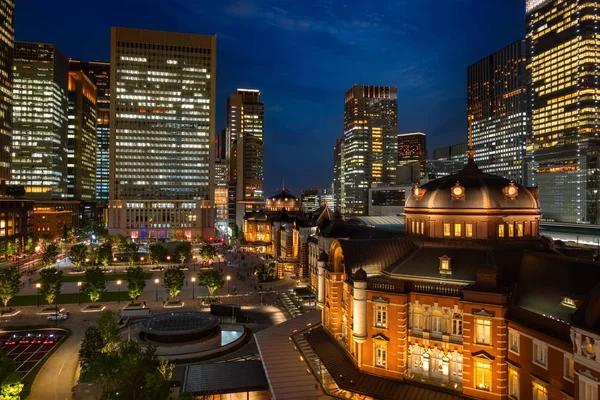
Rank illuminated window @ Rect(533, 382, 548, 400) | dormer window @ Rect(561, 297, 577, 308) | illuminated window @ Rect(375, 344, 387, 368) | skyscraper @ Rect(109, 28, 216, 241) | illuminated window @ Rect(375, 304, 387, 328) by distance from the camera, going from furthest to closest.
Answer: skyscraper @ Rect(109, 28, 216, 241), illuminated window @ Rect(375, 304, 387, 328), illuminated window @ Rect(375, 344, 387, 368), dormer window @ Rect(561, 297, 577, 308), illuminated window @ Rect(533, 382, 548, 400)

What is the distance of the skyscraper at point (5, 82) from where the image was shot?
136m

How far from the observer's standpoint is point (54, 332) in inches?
2368

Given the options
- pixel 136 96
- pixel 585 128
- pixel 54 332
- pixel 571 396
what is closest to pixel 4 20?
pixel 136 96

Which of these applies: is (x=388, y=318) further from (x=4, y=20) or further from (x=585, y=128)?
(x=585, y=128)

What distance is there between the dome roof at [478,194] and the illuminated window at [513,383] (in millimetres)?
15089

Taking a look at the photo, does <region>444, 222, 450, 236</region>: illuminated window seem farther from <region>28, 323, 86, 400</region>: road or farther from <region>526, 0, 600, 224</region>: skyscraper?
<region>526, 0, 600, 224</region>: skyscraper

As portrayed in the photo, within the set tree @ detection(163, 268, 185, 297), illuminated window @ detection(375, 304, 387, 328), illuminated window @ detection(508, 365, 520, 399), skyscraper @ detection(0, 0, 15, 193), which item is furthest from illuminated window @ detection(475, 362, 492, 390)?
skyscraper @ detection(0, 0, 15, 193)

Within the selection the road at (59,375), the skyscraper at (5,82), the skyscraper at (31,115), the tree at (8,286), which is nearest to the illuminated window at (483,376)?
the road at (59,375)

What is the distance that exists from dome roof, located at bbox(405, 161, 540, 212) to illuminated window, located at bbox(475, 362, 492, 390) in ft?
48.2

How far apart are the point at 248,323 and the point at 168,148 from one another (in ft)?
431

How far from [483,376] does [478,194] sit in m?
16.5

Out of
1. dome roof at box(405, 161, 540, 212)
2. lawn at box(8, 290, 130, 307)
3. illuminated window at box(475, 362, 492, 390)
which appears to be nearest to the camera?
illuminated window at box(475, 362, 492, 390)

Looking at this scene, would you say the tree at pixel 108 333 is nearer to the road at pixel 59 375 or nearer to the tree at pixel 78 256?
the road at pixel 59 375

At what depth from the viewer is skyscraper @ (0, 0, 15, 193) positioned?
13588cm
